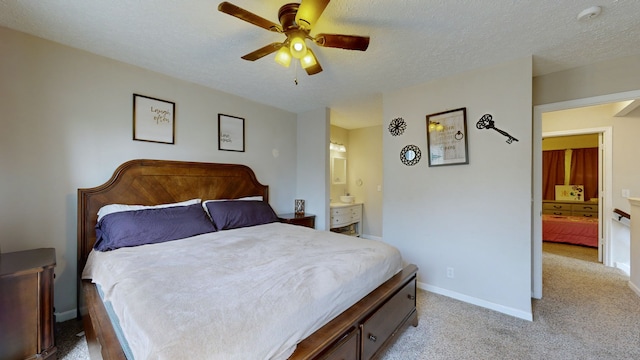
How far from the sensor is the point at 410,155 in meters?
3.15

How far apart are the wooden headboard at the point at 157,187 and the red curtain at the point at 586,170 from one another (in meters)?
7.96

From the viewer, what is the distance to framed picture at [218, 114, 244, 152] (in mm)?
3412

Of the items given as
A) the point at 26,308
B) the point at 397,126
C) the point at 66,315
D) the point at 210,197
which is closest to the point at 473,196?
the point at 397,126

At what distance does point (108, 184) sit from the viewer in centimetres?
245

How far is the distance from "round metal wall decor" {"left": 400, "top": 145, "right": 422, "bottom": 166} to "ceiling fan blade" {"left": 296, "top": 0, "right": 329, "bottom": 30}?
6.71ft

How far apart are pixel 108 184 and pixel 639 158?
21.4 ft

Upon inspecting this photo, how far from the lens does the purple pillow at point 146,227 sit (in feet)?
6.83

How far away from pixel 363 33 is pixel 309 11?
2.52 feet

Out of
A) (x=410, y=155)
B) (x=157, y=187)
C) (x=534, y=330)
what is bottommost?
(x=534, y=330)

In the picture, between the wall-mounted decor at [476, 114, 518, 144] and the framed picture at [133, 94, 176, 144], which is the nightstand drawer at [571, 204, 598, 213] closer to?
the wall-mounted decor at [476, 114, 518, 144]

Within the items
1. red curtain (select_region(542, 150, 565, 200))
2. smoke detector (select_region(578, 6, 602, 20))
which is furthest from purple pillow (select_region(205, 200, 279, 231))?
red curtain (select_region(542, 150, 565, 200))

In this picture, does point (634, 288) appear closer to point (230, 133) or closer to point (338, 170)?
point (338, 170)

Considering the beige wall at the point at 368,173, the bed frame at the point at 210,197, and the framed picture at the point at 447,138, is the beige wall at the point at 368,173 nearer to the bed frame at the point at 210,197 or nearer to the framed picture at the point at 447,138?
the framed picture at the point at 447,138

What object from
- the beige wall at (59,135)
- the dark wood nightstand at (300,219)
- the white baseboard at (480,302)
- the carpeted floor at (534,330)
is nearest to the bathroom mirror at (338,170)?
the dark wood nightstand at (300,219)
